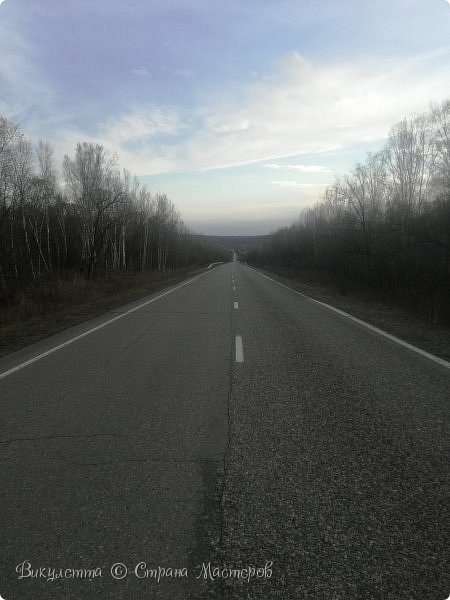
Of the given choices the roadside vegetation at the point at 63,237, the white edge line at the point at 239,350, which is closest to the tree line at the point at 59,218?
the roadside vegetation at the point at 63,237

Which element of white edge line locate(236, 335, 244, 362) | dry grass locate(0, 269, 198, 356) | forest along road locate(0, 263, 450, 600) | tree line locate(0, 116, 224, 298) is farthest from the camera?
tree line locate(0, 116, 224, 298)

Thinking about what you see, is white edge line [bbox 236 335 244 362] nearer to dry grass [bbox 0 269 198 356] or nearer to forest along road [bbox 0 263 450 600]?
forest along road [bbox 0 263 450 600]

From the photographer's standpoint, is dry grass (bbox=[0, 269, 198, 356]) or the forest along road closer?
the forest along road

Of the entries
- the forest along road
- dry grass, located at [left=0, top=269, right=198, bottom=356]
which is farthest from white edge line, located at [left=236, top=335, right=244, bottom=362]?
dry grass, located at [left=0, top=269, right=198, bottom=356]

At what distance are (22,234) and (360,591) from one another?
128 feet

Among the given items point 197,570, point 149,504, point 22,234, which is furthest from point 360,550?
point 22,234

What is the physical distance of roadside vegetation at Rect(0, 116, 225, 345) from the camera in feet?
64.9

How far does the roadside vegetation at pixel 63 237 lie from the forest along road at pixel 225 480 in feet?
20.8

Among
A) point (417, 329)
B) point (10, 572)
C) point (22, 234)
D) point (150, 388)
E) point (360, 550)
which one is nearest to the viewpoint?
point (10, 572)

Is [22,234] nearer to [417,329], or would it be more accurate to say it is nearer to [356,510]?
[417,329]

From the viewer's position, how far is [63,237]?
150ft

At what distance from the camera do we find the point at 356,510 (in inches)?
119

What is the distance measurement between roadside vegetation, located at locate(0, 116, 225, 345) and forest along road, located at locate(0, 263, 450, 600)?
634 cm

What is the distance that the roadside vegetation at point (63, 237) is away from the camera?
779 inches
